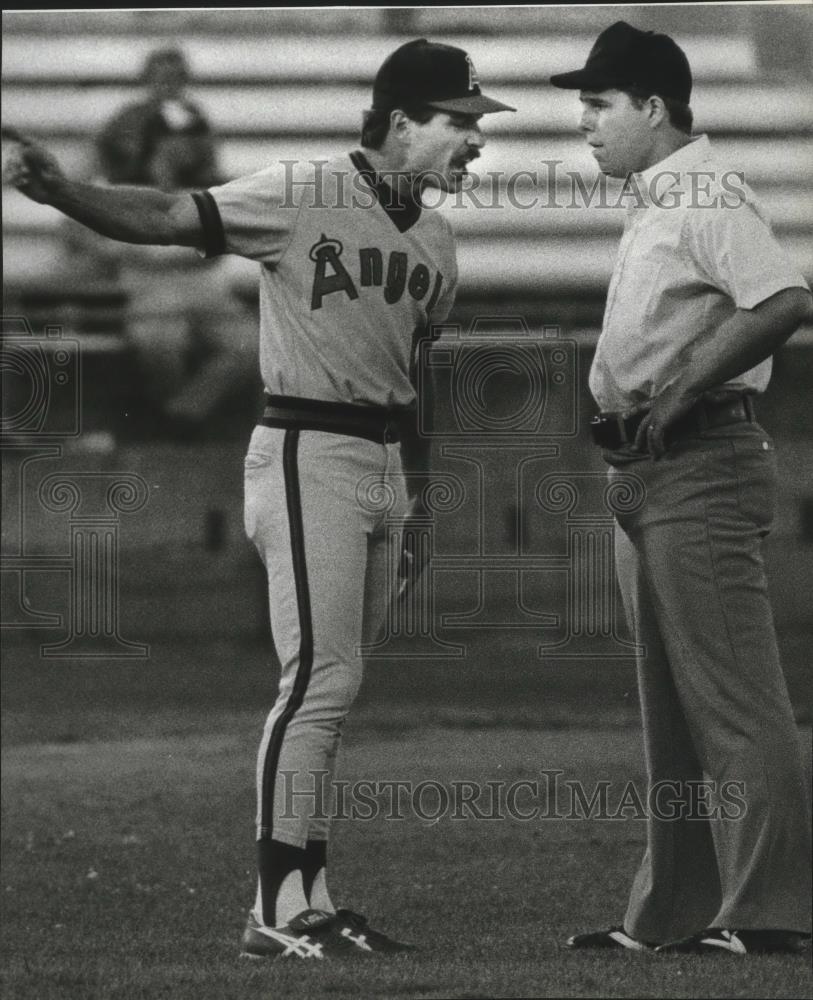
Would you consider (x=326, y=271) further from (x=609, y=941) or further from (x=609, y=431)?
(x=609, y=941)

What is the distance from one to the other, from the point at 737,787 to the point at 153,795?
108 inches

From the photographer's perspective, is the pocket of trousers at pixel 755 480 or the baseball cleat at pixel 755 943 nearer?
the baseball cleat at pixel 755 943

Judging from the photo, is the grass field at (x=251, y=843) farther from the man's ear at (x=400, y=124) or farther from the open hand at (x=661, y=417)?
the man's ear at (x=400, y=124)

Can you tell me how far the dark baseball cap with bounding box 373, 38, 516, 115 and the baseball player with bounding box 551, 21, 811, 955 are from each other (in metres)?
0.19

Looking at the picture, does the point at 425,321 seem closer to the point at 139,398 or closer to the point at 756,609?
the point at 756,609

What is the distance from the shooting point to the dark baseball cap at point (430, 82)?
3309mm

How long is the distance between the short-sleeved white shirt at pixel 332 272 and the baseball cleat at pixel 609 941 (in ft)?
3.47

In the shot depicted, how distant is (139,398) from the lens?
7.71 m

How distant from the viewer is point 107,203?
2.84 m

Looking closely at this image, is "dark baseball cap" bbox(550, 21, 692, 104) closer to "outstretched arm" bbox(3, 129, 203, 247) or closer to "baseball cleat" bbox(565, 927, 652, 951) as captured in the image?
"outstretched arm" bbox(3, 129, 203, 247)

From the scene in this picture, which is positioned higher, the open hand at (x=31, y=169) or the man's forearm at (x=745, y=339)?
the open hand at (x=31, y=169)

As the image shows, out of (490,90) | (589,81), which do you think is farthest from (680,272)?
(490,90)

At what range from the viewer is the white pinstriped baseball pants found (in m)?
3.15

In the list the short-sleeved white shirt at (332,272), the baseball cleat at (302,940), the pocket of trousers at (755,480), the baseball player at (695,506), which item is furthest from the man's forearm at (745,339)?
the baseball cleat at (302,940)
